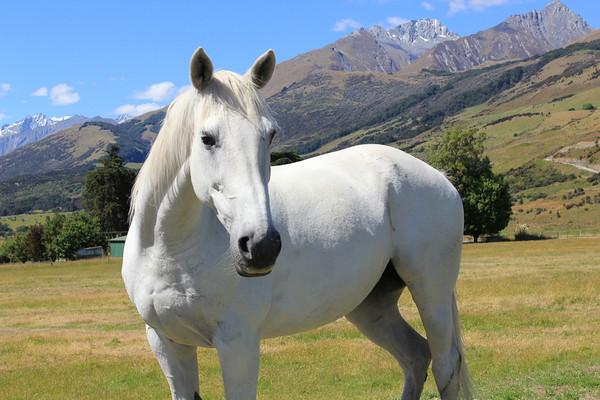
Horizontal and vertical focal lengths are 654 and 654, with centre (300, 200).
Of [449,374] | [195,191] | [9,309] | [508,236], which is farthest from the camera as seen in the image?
[508,236]

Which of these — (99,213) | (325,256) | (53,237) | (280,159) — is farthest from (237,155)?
(53,237)

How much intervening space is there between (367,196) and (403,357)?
1.63m

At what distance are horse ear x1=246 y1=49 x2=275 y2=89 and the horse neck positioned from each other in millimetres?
743

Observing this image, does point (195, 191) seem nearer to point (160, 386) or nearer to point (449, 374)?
point (449, 374)

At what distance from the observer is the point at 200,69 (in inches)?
139

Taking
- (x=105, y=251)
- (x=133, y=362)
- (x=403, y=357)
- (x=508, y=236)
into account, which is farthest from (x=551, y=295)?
(x=105, y=251)

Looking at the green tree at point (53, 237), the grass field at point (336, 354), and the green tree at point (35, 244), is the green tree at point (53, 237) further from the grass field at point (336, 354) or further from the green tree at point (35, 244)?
the grass field at point (336, 354)

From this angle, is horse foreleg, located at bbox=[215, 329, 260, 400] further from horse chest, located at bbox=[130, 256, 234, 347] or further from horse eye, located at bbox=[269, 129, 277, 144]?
horse eye, located at bbox=[269, 129, 277, 144]

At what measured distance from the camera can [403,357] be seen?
19.0 feet

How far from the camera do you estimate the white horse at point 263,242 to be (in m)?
3.41

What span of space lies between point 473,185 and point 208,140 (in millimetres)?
68395

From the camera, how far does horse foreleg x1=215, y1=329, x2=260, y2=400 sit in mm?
3854

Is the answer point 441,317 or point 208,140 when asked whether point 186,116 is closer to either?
point 208,140

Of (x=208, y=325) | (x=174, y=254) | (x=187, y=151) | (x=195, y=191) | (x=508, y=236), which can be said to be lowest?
(x=508, y=236)
